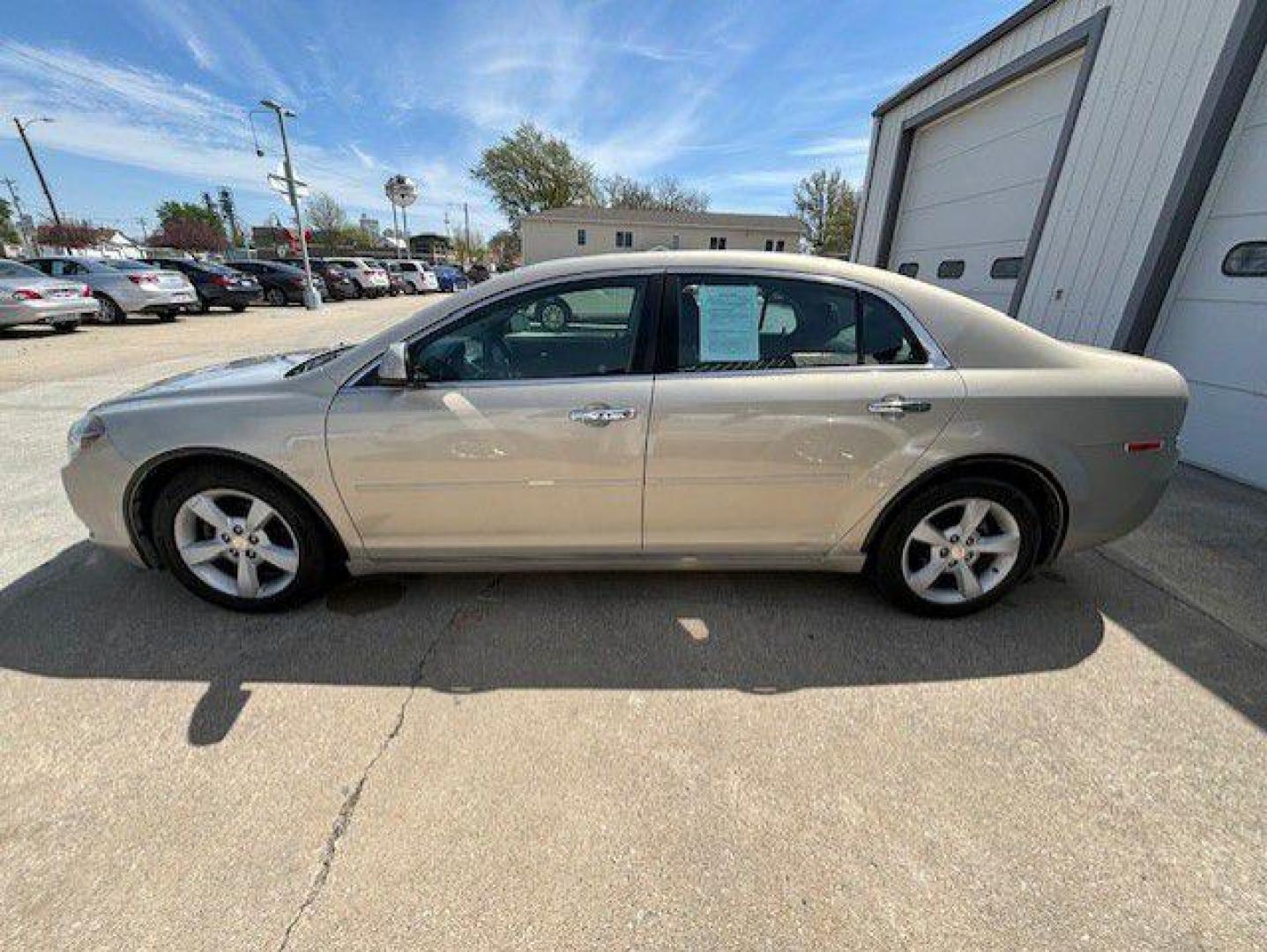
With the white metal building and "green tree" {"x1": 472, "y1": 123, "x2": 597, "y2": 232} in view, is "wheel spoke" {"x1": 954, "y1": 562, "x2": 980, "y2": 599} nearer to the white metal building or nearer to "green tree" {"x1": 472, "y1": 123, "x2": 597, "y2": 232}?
the white metal building

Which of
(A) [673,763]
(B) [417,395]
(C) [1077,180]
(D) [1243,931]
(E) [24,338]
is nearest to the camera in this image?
(D) [1243,931]

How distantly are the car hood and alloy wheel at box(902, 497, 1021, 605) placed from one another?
115 inches

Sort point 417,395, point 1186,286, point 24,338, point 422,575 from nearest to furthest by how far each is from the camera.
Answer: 1. point 417,395
2. point 422,575
3. point 1186,286
4. point 24,338

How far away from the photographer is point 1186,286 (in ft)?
14.8

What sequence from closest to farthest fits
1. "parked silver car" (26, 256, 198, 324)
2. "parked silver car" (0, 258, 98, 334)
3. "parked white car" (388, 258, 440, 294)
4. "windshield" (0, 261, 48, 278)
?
"parked silver car" (0, 258, 98, 334), "windshield" (0, 261, 48, 278), "parked silver car" (26, 256, 198, 324), "parked white car" (388, 258, 440, 294)

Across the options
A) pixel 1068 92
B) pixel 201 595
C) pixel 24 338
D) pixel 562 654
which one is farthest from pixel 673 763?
pixel 24 338

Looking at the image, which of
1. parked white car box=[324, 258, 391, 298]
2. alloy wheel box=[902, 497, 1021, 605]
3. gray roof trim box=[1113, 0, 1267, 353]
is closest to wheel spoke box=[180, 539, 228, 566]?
alloy wheel box=[902, 497, 1021, 605]

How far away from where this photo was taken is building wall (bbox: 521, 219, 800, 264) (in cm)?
4025

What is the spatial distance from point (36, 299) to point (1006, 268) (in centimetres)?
1457

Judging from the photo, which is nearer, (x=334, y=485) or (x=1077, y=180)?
(x=334, y=485)

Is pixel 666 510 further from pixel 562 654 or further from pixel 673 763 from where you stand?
pixel 673 763

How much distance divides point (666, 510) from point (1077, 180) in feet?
17.8

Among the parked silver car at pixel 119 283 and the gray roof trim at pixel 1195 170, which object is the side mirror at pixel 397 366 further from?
the parked silver car at pixel 119 283

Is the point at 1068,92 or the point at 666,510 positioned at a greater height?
Result: the point at 1068,92
